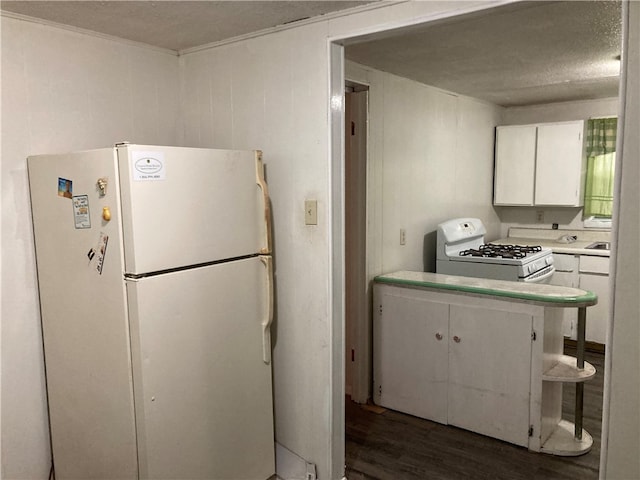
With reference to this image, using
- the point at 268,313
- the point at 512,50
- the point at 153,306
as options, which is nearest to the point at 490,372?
the point at 268,313

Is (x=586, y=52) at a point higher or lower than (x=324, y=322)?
higher

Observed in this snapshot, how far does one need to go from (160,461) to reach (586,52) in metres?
3.08

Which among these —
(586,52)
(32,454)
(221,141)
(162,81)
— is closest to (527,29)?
(586,52)

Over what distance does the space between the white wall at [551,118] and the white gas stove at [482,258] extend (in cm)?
103

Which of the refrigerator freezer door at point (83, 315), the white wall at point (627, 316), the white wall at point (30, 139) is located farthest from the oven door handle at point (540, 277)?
the white wall at point (30, 139)

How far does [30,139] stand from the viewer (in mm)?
2145

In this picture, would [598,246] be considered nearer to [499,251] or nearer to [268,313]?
[499,251]

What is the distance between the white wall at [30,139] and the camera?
2.09m

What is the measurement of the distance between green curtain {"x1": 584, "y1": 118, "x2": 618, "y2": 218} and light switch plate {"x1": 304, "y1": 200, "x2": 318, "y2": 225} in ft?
11.6

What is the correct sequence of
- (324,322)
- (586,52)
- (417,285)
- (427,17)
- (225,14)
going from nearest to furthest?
(427,17)
(225,14)
(324,322)
(586,52)
(417,285)

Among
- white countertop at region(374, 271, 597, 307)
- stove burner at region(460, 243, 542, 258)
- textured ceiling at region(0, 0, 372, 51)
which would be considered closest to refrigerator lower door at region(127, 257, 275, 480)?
textured ceiling at region(0, 0, 372, 51)

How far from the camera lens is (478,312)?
2.98m

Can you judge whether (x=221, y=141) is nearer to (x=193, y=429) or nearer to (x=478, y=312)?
(x=193, y=429)

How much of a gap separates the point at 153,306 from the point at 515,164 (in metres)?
4.04
